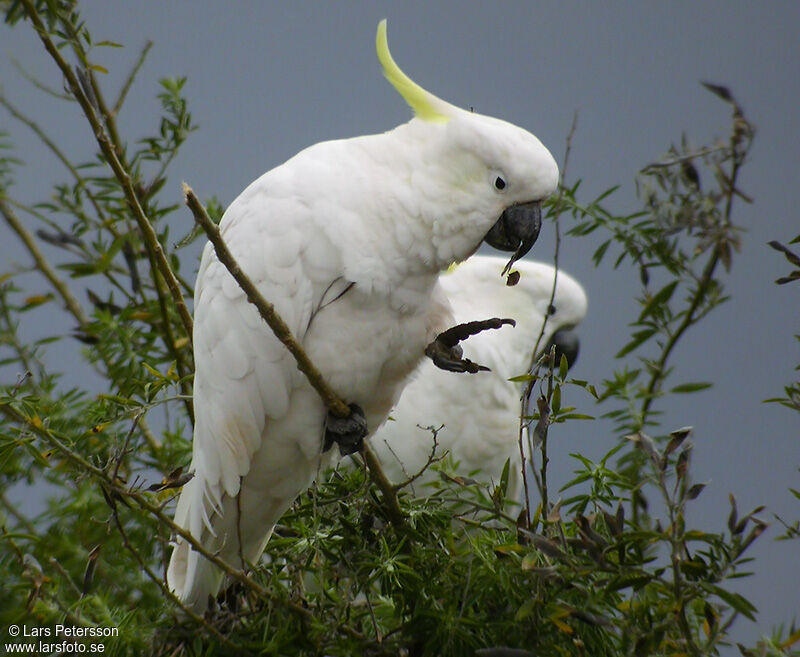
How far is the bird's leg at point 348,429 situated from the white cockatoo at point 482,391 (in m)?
0.49

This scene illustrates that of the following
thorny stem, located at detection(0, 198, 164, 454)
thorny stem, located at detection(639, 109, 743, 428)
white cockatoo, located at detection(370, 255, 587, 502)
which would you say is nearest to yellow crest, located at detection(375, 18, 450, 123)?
thorny stem, located at detection(639, 109, 743, 428)

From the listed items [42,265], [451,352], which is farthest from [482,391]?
[42,265]

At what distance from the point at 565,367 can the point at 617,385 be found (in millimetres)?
507

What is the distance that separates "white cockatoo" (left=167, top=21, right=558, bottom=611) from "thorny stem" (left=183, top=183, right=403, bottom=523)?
11cm

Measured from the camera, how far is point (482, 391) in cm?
271

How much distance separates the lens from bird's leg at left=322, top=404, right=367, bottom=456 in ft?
5.94

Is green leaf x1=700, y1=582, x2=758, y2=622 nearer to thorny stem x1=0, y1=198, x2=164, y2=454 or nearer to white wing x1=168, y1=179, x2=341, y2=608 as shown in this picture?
white wing x1=168, y1=179, x2=341, y2=608

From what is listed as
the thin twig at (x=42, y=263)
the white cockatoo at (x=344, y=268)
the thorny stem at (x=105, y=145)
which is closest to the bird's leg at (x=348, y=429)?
the white cockatoo at (x=344, y=268)

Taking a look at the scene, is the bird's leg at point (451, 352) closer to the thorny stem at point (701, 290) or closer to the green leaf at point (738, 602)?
the thorny stem at point (701, 290)

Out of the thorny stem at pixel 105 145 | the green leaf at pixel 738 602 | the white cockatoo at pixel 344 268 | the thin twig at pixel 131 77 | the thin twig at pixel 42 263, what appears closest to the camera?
the green leaf at pixel 738 602

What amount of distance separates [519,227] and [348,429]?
0.47 meters

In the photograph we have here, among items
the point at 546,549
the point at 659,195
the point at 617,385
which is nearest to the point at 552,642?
the point at 546,549

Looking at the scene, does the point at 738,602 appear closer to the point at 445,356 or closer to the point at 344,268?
the point at 445,356

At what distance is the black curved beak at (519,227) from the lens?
1760mm
